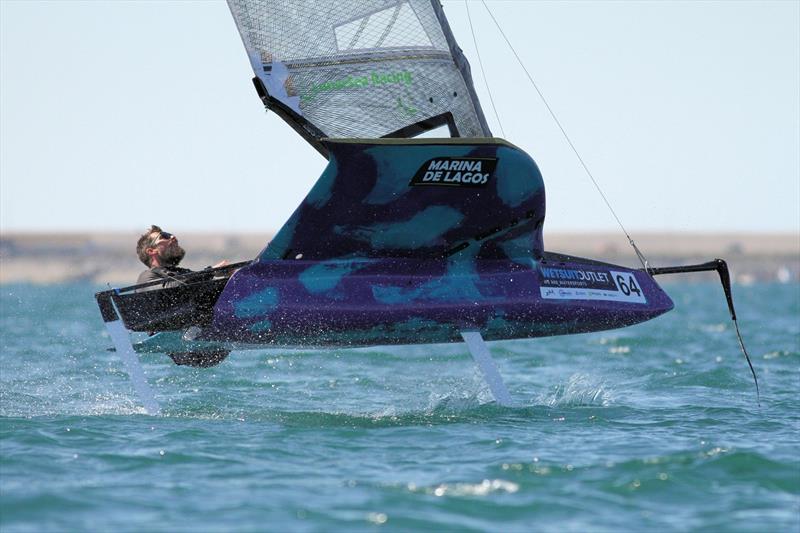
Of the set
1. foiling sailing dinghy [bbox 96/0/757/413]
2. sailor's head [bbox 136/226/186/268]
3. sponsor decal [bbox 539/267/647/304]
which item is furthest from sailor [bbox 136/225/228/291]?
sponsor decal [bbox 539/267/647/304]

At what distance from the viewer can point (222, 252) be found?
Result: 345 feet

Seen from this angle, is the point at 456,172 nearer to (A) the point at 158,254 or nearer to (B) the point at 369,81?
(B) the point at 369,81

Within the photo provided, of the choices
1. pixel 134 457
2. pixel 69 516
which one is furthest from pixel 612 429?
pixel 69 516

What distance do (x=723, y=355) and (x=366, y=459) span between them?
10.4 meters

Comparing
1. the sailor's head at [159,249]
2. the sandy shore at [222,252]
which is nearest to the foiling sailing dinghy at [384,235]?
the sailor's head at [159,249]

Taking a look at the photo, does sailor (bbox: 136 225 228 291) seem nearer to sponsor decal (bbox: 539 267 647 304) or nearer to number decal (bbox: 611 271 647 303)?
sponsor decal (bbox: 539 267 647 304)

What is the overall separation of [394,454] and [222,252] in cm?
9926

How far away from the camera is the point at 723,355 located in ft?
53.3

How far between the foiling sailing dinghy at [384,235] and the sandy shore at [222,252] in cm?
9385

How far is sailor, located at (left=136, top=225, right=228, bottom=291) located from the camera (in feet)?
29.0

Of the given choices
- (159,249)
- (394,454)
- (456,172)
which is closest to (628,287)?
(456,172)

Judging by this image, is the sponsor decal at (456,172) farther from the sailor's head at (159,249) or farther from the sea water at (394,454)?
the sailor's head at (159,249)

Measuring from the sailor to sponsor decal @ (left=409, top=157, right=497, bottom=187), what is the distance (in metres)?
1.65

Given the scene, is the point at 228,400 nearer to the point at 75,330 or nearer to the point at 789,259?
the point at 75,330
